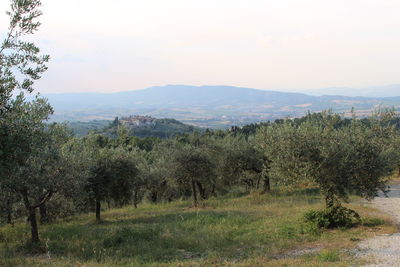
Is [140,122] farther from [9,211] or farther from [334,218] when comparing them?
[334,218]

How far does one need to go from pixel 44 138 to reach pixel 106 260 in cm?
459

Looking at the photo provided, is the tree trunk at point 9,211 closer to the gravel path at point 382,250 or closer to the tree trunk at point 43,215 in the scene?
the tree trunk at point 43,215

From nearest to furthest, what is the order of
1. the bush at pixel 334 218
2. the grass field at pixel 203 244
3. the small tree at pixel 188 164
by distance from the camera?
the grass field at pixel 203 244, the bush at pixel 334 218, the small tree at pixel 188 164

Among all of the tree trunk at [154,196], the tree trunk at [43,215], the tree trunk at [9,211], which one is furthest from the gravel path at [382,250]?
the tree trunk at [154,196]

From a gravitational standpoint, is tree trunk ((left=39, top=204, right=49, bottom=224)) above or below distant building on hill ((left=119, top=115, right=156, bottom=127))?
below

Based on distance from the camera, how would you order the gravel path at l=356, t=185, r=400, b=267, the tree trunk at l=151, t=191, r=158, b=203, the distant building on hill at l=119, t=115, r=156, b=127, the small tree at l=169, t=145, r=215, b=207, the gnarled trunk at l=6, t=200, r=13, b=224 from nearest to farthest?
the gravel path at l=356, t=185, r=400, b=267 < the gnarled trunk at l=6, t=200, r=13, b=224 < the small tree at l=169, t=145, r=215, b=207 < the tree trunk at l=151, t=191, r=158, b=203 < the distant building on hill at l=119, t=115, r=156, b=127

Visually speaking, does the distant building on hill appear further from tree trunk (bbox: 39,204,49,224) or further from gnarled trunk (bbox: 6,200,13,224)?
gnarled trunk (bbox: 6,200,13,224)

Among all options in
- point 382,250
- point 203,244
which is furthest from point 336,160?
point 203,244

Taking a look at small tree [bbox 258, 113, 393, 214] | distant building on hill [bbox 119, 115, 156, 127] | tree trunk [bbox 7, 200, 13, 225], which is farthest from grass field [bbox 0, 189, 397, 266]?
distant building on hill [bbox 119, 115, 156, 127]

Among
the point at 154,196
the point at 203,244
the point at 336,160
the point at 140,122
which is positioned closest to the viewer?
the point at 203,244

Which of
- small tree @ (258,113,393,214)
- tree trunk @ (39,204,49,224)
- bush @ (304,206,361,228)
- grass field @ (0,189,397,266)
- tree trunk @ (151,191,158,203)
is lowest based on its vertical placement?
tree trunk @ (151,191,158,203)

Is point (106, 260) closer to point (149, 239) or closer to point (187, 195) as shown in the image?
point (149, 239)

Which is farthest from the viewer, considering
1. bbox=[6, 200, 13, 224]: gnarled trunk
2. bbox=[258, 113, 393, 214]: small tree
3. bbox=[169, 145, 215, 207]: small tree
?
bbox=[169, 145, 215, 207]: small tree

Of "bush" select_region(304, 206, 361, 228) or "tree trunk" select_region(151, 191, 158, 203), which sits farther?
"tree trunk" select_region(151, 191, 158, 203)
